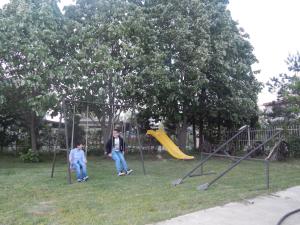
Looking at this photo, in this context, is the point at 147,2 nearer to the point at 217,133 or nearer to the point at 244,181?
the point at 217,133

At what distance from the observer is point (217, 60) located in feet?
60.4

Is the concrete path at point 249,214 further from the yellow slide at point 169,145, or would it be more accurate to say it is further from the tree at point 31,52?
the tree at point 31,52

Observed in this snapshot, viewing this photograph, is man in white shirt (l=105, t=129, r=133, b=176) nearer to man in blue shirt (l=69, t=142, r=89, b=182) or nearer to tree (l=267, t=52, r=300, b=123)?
man in blue shirt (l=69, t=142, r=89, b=182)

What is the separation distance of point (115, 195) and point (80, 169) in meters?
2.73

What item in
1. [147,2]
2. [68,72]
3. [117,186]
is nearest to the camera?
[117,186]

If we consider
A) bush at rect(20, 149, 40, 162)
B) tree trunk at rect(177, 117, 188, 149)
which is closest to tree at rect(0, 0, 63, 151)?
bush at rect(20, 149, 40, 162)

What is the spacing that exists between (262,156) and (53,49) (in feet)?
33.5

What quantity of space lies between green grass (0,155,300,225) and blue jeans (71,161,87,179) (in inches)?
14.6

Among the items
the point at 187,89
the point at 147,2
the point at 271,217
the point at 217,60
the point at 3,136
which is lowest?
the point at 271,217

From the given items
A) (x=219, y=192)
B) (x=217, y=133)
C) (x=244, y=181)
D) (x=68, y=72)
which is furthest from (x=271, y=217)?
(x=217, y=133)

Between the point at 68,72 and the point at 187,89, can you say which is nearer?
the point at 68,72

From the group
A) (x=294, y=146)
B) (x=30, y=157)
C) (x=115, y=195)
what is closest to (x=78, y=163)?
(x=115, y=195)

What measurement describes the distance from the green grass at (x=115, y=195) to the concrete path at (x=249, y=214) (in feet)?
0.81

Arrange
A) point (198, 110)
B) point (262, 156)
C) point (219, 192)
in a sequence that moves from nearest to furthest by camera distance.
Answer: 1. point (219, 192)
2. point (262, 156)
3. point (198, 110)
